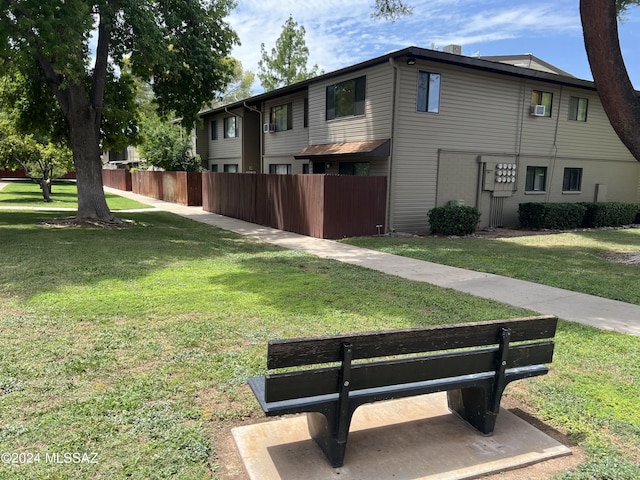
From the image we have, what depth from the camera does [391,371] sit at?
286cm

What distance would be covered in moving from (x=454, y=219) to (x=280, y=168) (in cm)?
988

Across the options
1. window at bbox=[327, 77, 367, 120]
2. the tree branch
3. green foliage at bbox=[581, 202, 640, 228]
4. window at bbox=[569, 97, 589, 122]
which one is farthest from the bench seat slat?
window at bbox=[569, 97, 589, 122]

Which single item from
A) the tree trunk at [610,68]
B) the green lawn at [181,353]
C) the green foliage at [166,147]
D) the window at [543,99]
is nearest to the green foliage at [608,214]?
the window at [543,99]

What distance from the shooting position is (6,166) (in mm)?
24500

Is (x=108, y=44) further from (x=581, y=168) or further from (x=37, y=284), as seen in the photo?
(x=581, y=168)

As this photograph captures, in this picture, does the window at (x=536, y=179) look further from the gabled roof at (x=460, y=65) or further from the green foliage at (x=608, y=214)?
the gabled roof at (x=460, y=65)

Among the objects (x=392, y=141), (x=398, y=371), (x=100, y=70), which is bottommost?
(x=398, y=371)

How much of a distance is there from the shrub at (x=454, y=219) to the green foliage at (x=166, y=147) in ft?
61.3

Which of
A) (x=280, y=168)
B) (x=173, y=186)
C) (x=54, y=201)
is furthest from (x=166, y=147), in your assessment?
(x=280, y=168)

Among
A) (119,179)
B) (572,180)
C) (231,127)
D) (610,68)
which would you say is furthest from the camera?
(119,179)

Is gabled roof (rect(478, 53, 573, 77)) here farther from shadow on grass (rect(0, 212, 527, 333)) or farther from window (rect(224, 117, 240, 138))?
shadow on grass (rect(0, 212, 527, 333))

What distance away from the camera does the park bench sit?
2645 millimetres

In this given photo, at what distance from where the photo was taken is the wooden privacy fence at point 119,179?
123 feet

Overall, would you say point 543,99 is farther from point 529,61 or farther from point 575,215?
point 529,61
